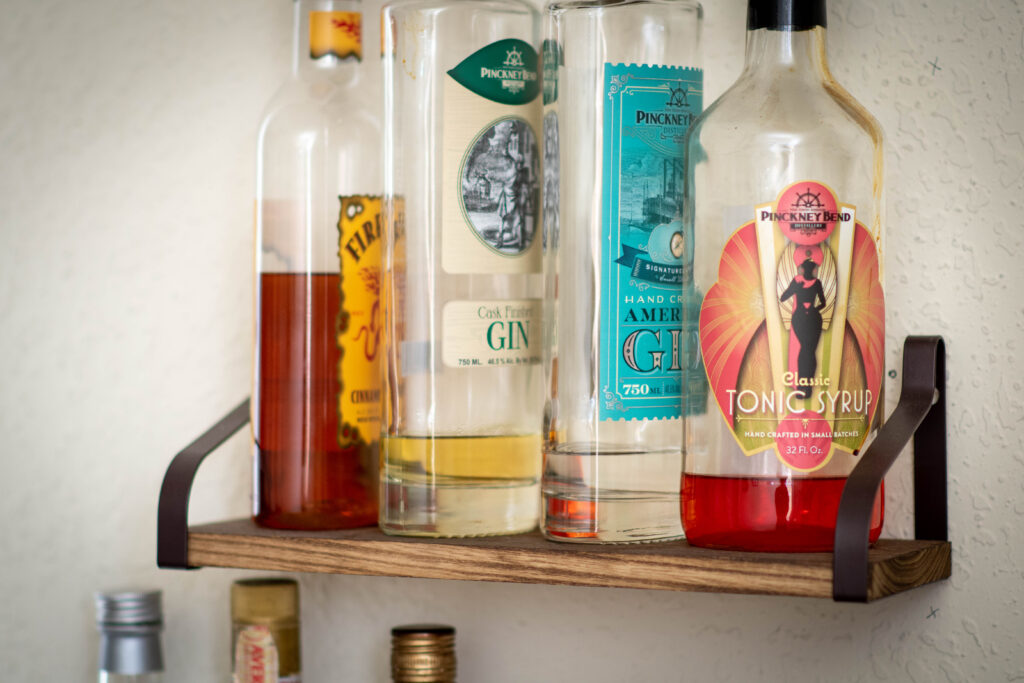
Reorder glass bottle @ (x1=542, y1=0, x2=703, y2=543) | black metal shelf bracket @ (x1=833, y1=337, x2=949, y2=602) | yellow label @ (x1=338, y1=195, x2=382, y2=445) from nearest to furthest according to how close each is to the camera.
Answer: black metal shelf bracket @ (x1=833, y1=337, x2=949, y2=602) → glass bottle @ (x1=542, y1=0, x2=703, y2=543) → yellow label @ (x1=338, y1=195, x2=382, y2=445)

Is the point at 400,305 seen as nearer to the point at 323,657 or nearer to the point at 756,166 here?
the point at 756,166

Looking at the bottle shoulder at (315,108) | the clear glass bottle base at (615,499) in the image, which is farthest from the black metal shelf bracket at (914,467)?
the bottle shoulder at (315,108)

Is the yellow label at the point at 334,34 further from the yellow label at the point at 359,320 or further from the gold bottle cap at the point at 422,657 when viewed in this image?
the gold bottle cap at the point at 422,657

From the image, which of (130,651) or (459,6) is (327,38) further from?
(130,651)

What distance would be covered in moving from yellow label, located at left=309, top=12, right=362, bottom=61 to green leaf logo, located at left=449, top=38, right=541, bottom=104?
0.41 ft

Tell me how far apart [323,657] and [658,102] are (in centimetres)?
49

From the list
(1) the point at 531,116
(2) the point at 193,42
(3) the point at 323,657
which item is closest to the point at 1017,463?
(1) the point at 531,116

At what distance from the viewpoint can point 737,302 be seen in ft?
1.74

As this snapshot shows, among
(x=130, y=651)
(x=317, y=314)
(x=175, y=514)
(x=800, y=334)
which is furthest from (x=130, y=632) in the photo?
(x=800, y=334)

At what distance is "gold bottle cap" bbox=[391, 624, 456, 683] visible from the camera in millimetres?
646

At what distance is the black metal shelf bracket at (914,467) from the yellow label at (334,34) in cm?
39

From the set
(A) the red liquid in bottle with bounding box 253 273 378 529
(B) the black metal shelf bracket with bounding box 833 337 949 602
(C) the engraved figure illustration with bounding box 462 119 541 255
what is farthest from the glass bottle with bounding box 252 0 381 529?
(B) the black metal shelf bracket with bounding box 833 337 949 602

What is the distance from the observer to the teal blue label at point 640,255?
57 cm

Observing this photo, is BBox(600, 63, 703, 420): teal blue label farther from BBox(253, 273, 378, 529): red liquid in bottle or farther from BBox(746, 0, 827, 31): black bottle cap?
BBox(253, 273, 378, 529): red liquid in bottle
